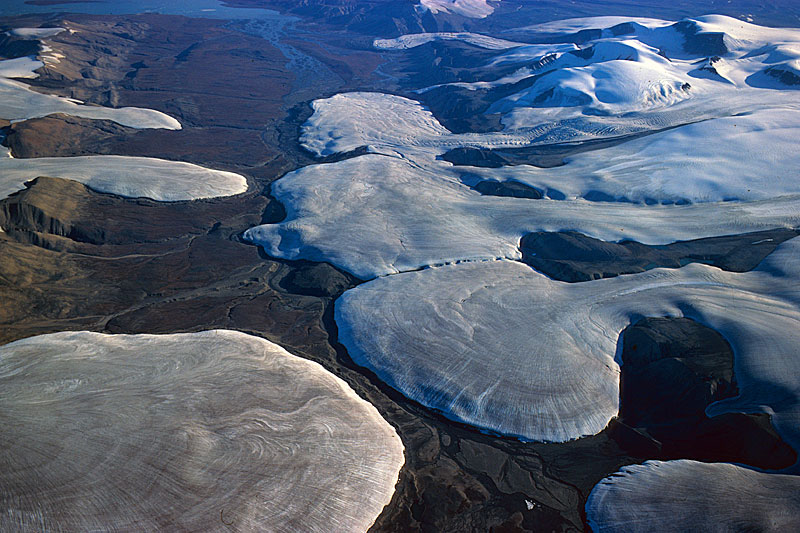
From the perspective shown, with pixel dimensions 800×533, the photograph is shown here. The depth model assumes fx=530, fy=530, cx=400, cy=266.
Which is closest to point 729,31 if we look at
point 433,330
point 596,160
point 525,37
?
point 525,37

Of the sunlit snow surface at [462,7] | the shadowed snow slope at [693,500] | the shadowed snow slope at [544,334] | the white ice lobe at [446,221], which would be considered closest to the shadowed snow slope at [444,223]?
the white ice lobe at [446,221]

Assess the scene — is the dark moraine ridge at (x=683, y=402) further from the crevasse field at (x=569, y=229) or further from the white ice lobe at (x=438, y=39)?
the white ice lobe at (x=438, y=39)

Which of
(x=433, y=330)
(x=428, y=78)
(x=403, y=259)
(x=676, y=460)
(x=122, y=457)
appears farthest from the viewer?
(x=428, y=78)

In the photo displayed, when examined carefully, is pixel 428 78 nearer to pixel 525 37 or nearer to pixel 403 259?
pixel 525 37

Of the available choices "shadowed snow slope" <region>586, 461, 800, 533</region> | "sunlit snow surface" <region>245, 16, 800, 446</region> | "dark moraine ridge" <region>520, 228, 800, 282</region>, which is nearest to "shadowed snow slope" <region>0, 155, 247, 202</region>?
"sunlit snow surface" <region>245, 16, 800, 446</region>

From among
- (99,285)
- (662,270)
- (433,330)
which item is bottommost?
(99,285)

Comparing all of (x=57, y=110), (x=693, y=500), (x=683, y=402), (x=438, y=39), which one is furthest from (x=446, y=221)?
(x=438, y=39)

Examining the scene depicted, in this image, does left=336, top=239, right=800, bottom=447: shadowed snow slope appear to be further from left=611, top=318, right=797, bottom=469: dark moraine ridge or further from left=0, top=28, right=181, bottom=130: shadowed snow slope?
left=0, top=28, right=181, bottom=130: shadowed snow slope
